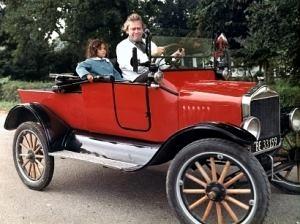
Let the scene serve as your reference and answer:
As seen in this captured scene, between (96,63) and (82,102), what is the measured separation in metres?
0.50

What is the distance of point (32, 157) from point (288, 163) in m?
2.93

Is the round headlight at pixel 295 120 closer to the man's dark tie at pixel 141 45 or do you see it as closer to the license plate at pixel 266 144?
the license plate at pixel 266 144

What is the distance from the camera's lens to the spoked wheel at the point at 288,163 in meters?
5.24

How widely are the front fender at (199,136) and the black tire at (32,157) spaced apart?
5.11ft

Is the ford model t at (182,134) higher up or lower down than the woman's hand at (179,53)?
lower down

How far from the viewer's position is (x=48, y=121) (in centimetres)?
593

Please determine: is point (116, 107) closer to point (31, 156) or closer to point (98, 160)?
point (98, 160)

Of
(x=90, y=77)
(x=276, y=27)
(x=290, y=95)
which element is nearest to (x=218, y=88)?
(x=90, y=77)

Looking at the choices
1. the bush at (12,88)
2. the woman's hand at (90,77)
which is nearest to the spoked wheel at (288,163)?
the woman's hand at (90,77)

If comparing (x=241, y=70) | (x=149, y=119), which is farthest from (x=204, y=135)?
(x=241, y=70)

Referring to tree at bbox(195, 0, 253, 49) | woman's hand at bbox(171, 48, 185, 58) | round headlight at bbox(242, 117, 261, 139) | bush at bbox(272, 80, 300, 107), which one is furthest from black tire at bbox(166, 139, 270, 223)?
tree at bbox(195, 0, 253, 49)

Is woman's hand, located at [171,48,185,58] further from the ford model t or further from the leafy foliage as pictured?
the leafy foliage

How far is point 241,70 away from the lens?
11.7m

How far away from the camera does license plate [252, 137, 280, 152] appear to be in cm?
467
